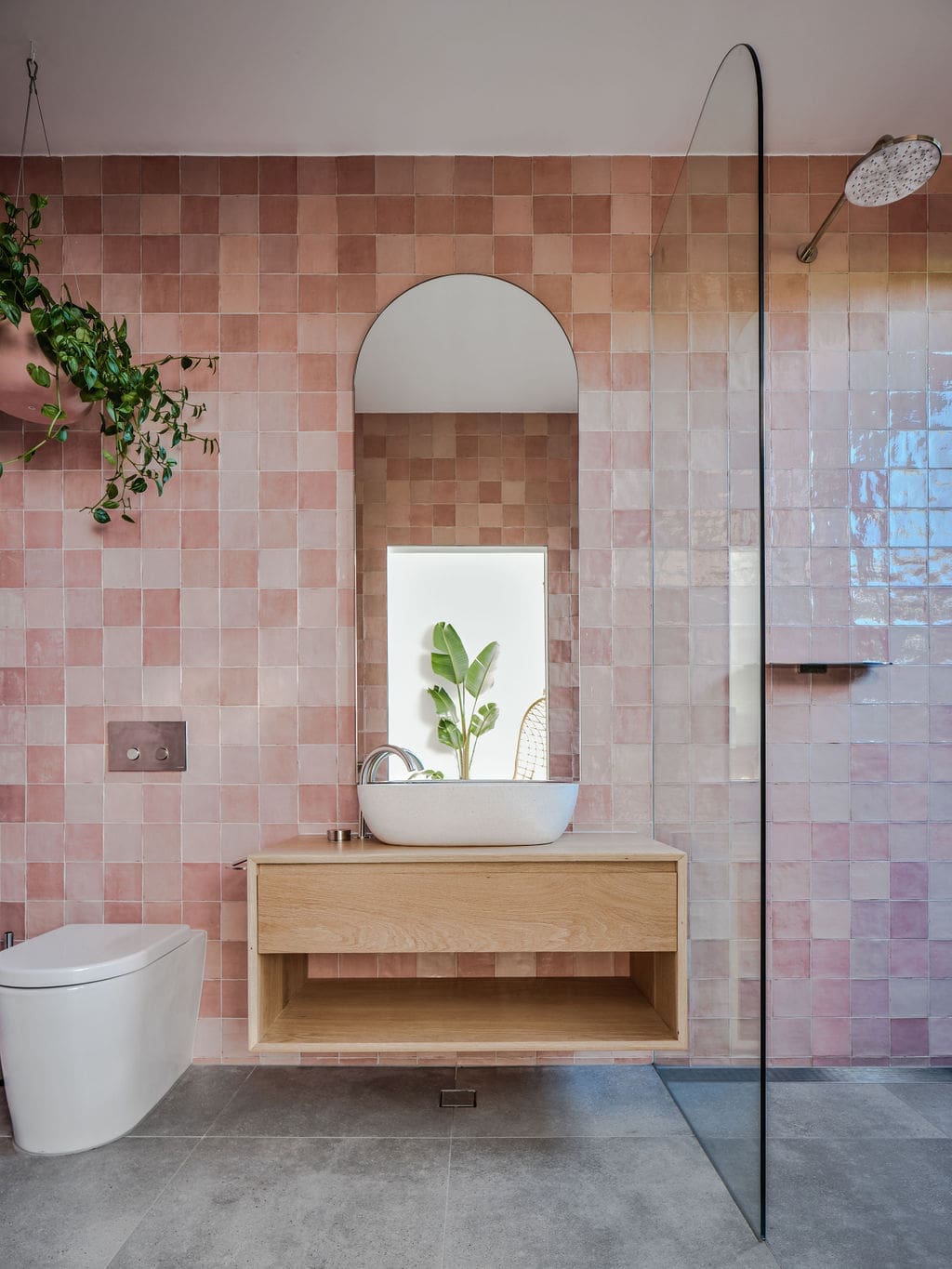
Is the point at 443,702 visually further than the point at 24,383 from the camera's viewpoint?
Yes

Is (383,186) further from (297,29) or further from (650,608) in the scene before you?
Result: (650,608)

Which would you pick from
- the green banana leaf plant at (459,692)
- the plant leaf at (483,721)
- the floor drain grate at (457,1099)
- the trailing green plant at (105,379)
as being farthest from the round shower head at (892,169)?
the floor drain grate at (457,1099)

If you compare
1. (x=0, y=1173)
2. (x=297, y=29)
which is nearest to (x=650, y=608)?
(x=297, y=29)

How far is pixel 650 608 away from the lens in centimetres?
241

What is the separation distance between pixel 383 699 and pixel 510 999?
0.80 metres

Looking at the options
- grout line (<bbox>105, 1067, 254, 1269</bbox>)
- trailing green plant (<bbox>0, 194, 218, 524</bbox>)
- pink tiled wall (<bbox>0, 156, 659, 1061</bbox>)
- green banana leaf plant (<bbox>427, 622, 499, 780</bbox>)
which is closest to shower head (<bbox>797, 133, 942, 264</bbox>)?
pink tiled wall (<bbox>0, 156, 659, 1061</bbox>)

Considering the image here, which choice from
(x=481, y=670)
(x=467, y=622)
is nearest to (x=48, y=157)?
(x=467, y=622)

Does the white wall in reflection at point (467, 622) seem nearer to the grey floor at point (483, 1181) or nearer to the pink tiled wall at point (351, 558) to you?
the pink tiled wall at point (351, 558)

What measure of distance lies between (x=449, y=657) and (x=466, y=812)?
442mm

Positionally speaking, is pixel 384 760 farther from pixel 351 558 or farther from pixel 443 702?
pixel 351 558

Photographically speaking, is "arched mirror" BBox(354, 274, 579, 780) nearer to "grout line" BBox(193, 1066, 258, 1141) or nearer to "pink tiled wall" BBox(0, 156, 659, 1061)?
"pink tiled wall" BBox(0, 156, 659, 1061)

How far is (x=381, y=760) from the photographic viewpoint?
229cm

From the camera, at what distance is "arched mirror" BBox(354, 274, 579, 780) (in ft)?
7.61

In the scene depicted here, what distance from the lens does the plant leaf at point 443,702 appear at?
2.30m
